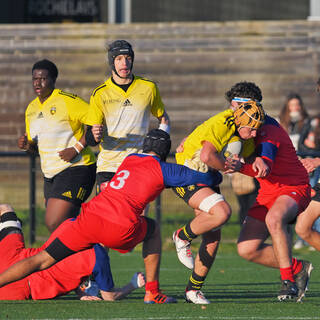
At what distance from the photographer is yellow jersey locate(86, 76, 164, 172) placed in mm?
9750

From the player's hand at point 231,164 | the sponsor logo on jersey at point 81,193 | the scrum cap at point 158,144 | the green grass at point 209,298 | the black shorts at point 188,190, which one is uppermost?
the scrum cap at point 158,144

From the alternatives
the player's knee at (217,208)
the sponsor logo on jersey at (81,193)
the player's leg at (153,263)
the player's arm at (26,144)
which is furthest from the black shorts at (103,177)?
the player's knee at (217,208)

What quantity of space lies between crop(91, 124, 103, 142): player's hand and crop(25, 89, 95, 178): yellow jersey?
2.54 ft

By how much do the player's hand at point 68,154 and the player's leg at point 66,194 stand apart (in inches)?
7.0

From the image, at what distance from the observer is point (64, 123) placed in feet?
33.5

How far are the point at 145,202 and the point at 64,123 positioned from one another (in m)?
2.50

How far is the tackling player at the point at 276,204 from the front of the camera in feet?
27.8

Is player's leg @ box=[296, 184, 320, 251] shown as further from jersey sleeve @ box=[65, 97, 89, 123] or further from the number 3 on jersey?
jersey sleeve @ box=[65, 97, 89, 123]

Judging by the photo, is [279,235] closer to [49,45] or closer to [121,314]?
[121,314]

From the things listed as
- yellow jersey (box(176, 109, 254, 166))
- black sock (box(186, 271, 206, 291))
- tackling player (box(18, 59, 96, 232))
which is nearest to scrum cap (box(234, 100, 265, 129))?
yellow jersey (box(176, 109, 254, 166))

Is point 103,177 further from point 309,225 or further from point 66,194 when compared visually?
point 309,225

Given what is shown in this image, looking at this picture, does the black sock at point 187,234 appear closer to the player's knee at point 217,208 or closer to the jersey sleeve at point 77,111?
the player's knee at point 217,208

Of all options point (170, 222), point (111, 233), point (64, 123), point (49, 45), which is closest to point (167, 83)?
point (49, 45)

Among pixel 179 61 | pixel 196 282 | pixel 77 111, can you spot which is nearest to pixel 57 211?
pixel 77 111
